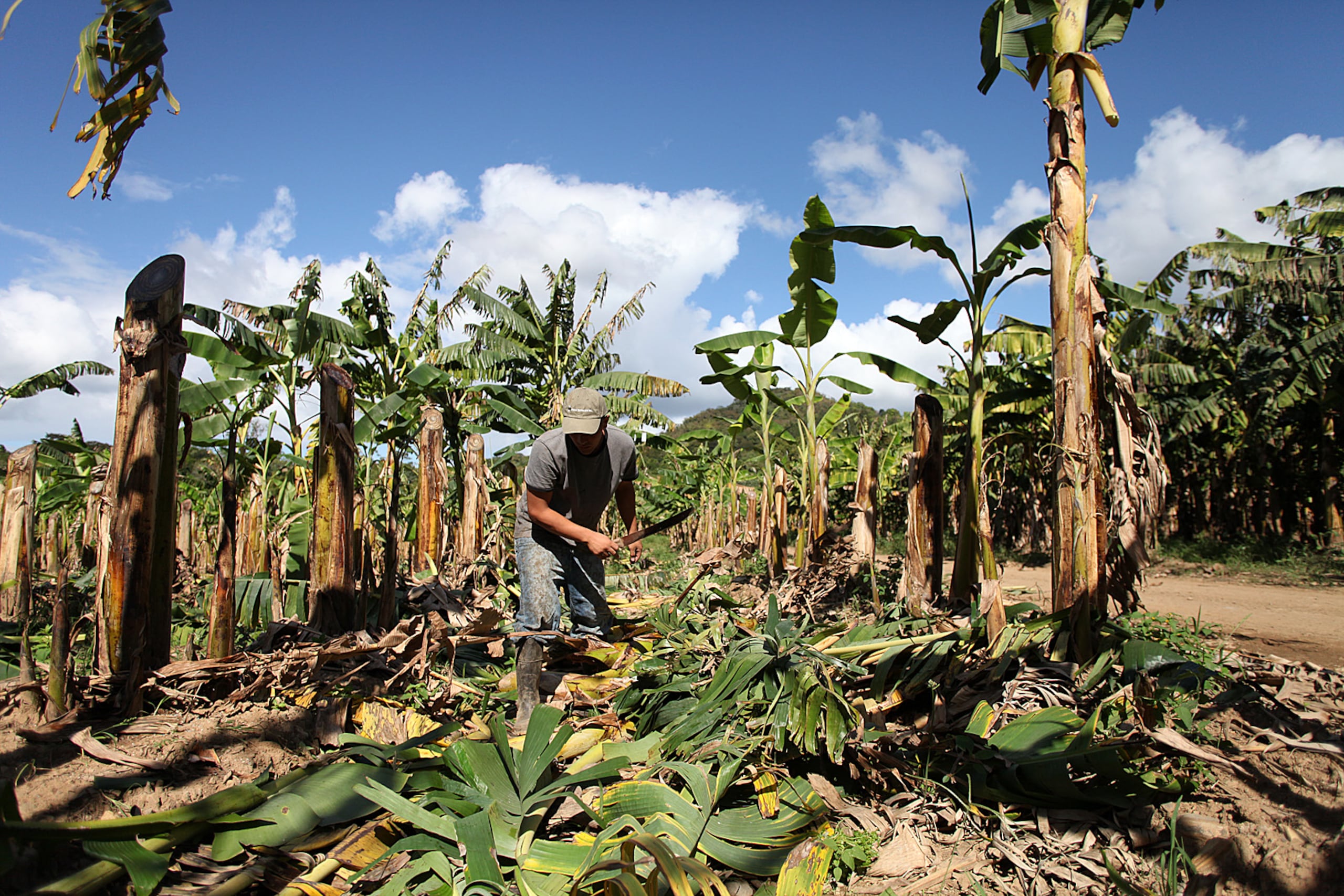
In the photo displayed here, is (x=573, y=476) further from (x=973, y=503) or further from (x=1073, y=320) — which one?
(x=1073, y=320)

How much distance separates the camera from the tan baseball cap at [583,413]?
11.1ft

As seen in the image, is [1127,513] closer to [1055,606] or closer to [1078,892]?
[1055,606]

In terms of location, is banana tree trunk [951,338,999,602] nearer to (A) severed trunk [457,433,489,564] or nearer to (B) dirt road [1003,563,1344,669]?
(B) dirt road [1003,563,1344,669]

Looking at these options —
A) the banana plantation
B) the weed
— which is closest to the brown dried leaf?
the banana plantation

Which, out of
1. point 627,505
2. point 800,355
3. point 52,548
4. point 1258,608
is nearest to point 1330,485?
point 1258,608

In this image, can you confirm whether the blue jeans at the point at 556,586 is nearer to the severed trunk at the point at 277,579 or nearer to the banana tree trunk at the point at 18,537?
the severed trunk at the point at 277,579

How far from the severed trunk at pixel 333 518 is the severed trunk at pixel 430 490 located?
1740mm

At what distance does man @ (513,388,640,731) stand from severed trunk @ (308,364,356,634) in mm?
872

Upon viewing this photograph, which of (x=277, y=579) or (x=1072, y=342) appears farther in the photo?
(x=277, y=579)

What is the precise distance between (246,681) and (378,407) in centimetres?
461

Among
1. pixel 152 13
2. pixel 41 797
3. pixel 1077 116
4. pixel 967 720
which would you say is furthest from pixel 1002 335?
pixel 41 797

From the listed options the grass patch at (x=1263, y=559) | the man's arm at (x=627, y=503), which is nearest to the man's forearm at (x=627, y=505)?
the man's arm at (x=627, y=503)

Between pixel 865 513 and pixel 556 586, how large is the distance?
2239 millimetres

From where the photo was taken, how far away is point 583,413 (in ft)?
11.1
